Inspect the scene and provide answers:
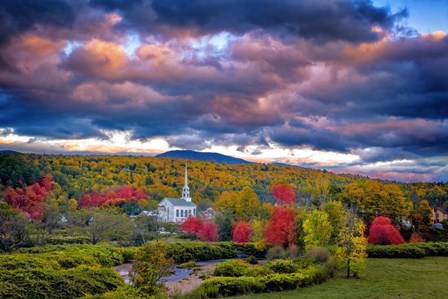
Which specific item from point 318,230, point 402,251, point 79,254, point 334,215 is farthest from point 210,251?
point 402,251

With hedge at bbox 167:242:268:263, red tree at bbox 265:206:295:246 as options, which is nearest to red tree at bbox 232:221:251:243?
hedge at bbox 167:242:268:263

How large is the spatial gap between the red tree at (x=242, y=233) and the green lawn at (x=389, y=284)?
2126cm

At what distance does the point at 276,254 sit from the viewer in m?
44.9

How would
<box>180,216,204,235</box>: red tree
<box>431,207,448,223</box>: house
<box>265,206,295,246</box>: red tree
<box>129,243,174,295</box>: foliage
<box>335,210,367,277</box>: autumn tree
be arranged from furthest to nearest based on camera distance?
<box>431,207,448,223</box>: house, <box>180,216,204,235</box>: red tree, <box>265,206,295,246</box>: red tree, <box>335,210,367,277</box>: autumn tree, <box>129,243,174,295</box>: foliage

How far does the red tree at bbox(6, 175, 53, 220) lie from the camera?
225 ft

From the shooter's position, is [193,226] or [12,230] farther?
[193,226]

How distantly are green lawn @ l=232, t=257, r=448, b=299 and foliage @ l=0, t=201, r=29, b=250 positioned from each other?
26.7 meters

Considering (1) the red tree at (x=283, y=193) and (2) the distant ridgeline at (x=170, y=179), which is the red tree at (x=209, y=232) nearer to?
(2) the distant ridgeline at (x=170, y=179)

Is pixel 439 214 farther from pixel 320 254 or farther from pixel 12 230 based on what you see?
pixel 12 230

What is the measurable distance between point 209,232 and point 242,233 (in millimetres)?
6438

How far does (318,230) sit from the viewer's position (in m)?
41.1

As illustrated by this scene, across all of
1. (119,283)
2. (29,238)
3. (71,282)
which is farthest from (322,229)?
(29,238)

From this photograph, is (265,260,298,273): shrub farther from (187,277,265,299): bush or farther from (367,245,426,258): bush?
(367,245,426,258): bush

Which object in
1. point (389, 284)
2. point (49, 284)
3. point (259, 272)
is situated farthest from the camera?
point (259, 272)
